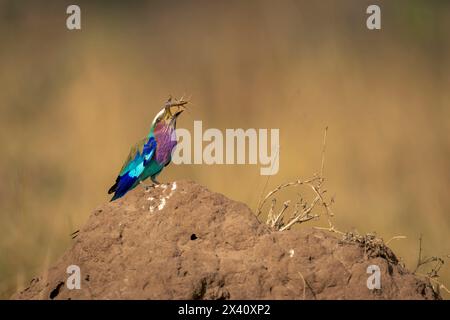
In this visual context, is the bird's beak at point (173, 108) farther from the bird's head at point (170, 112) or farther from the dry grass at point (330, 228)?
the dry grass at point (330, 228)

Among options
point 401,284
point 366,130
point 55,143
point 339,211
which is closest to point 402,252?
point 339,211

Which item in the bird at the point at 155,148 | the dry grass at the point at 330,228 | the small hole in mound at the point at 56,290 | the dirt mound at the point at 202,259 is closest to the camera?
the dirt mound at the point at 202,259

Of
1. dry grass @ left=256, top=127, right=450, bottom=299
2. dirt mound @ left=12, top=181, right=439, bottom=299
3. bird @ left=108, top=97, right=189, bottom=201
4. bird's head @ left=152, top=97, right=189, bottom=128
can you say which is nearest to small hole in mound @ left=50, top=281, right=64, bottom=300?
dirt mound @ left=12, top=181, right=439, bottom=299

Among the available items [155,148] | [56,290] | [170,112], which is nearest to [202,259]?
[56,290]

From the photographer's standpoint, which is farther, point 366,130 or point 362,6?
point 362,6

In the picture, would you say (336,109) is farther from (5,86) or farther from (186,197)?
(186,197)

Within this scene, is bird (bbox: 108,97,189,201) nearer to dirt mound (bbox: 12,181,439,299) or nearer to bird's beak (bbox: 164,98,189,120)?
bird's beak (bbox: 164,98,189,120)

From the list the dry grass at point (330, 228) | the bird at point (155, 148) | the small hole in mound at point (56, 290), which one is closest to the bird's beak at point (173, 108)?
the bird at point (155, 148)

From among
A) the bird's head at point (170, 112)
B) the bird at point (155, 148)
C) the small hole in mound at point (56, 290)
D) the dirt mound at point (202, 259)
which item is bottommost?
the small hole in mound at point (56, 290)
